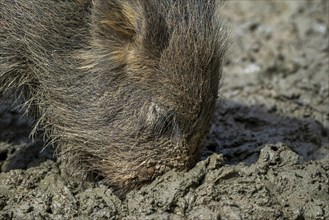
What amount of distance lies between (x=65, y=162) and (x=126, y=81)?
669 mm

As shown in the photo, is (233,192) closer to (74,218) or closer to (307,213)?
(307,213)

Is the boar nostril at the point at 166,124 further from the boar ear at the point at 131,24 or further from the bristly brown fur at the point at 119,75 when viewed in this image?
the boar ear at the point at 131,24

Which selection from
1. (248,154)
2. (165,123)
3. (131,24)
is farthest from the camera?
(248,154)

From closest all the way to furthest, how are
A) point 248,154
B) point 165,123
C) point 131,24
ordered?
point 165,123 < point 131,24 < point 248,154

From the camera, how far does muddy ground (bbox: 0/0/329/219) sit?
162 inches

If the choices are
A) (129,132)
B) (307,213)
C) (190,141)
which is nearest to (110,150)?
(129,132)

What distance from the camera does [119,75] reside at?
4.34 meters

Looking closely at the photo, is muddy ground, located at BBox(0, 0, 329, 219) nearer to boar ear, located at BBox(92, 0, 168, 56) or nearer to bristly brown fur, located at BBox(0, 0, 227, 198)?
bristly brown fur, located at BBox(0, 0, 227, 198)

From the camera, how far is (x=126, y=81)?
4.32 m

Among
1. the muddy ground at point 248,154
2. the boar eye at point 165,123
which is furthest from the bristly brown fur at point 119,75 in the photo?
the muddy ground at point 248,154

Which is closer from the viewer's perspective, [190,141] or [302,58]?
[190,141]

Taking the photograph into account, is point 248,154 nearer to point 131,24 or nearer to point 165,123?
point 165,123

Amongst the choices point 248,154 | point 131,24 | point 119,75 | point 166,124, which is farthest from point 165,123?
point 248,154

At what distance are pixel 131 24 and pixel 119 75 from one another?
0.28m
